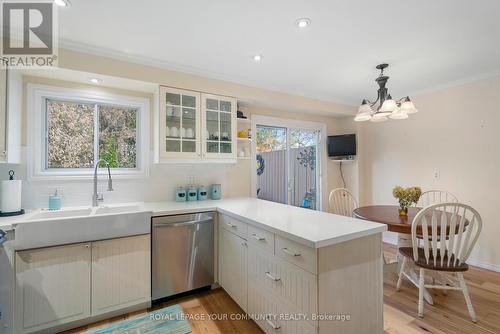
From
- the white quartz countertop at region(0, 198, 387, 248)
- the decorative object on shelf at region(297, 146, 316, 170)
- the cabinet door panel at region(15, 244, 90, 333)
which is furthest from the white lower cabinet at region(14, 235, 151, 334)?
the decorative object on shelf at region(297, 146, 316, 170)

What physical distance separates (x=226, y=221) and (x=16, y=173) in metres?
2.01

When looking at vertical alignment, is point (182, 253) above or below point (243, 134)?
below

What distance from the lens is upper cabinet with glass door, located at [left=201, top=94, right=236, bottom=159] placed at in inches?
108

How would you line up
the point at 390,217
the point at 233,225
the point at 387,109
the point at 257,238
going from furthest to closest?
1. the point at 390,217
2. the point at 387,109
3. the point at 233,225
4. the point at 257,238

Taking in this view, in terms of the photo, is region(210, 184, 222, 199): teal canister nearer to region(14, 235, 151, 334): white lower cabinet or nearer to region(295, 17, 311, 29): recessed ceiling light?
region(14, 235, 151, 334): white lower cabinet

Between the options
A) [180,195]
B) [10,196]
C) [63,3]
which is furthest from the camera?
[180,195]

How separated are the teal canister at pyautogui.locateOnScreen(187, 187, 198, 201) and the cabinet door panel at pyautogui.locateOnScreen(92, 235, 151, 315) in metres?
0.78

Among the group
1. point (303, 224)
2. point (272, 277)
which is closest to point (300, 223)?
point (303, 224)

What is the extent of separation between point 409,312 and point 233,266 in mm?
1613

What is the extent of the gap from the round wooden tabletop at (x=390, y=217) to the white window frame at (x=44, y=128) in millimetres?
2524

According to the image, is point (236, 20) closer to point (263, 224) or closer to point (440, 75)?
point (263, 224)

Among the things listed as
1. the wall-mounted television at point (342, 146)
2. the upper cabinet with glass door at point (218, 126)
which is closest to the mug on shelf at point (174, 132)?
the upper cabinet with glass door at point (218, 126)

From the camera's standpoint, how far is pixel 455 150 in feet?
10.2

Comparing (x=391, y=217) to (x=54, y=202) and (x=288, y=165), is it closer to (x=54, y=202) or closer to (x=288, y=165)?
(x=288, y=165)
